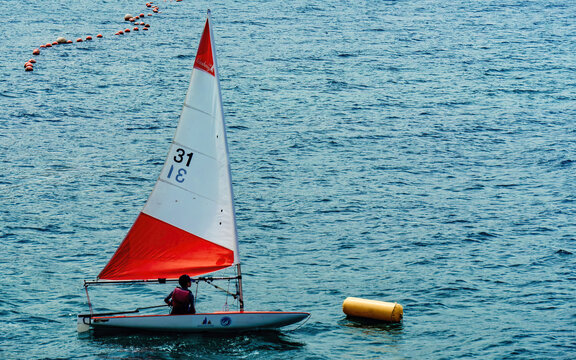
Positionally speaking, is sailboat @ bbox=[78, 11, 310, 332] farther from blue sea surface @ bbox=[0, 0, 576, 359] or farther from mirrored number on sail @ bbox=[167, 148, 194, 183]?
blue sea surface @ bbox=[0, 0, 576, 359]

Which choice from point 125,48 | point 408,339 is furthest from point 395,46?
point 408,339

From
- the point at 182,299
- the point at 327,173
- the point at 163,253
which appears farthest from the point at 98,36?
the point at 182,299

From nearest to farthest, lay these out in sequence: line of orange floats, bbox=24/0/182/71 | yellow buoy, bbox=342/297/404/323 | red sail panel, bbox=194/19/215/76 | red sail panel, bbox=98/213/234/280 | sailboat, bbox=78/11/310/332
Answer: red sail panel, bbox=194/19/215/76 < sailboat, bbox=78/11/310/332 < red sail panel, bbox=98/213/234/280 < yellow buoy, bbox=342/297/404/323 < line of orange floats, bbox=24/0/182/71

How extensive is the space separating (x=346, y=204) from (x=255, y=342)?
2093cm

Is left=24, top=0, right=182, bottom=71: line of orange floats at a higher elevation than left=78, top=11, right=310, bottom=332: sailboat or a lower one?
higher

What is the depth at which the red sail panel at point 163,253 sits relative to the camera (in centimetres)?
3522

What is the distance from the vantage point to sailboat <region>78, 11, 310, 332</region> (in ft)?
113

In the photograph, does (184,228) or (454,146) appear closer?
(184,228)

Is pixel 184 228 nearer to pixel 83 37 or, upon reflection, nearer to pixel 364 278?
pixel 364 278

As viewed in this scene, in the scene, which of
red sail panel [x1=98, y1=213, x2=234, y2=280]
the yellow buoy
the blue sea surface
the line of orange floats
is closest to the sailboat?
red sail panel [x1=98, y1=213, x2=234, y2=280]

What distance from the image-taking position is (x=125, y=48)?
99438mm

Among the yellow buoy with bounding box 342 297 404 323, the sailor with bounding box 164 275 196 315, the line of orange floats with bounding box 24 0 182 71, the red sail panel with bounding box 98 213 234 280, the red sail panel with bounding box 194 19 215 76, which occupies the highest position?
the line of orange floats with bounding box 24 0 182 71

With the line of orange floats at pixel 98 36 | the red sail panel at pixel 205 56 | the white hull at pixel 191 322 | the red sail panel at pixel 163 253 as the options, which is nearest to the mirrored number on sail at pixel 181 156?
the red sail panel at pixel 163 253

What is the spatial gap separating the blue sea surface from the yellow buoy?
494mm
